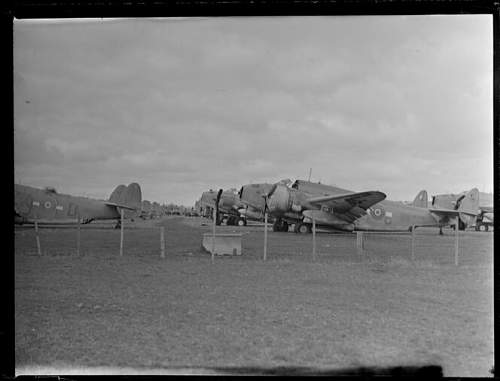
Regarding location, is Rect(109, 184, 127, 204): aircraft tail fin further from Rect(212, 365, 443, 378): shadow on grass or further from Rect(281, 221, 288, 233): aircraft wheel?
Rect(212, 365, 443, 378): shadow on grass

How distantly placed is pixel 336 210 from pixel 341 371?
18.4m

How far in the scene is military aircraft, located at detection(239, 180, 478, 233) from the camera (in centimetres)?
2178

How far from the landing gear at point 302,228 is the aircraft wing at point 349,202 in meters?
1.22

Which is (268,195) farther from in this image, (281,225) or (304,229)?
(304,229)

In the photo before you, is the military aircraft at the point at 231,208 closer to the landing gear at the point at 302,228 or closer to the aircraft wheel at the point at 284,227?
the aircraft wheel at the point at 284,227

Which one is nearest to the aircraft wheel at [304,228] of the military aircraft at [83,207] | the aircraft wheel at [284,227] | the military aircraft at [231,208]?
the aircraft wheel at [284,227]

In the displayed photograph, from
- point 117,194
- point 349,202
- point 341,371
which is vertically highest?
point 117,194

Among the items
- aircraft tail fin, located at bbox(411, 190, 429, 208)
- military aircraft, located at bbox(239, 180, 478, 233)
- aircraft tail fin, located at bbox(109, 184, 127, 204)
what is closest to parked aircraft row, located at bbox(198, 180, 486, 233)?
military aircraft, located at bbox(239, 180, 478, 233)

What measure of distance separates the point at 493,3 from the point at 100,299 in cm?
579

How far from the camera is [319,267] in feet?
31.5

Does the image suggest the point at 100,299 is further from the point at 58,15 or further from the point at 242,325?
the point at 58,15

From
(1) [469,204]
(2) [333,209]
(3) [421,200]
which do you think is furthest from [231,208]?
(1) [469,204]

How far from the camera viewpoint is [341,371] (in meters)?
4.12
